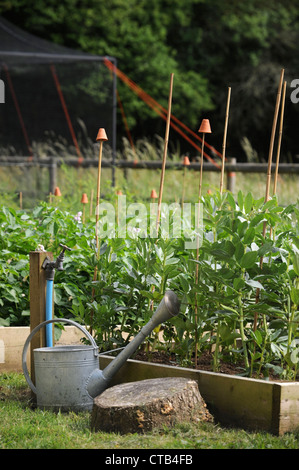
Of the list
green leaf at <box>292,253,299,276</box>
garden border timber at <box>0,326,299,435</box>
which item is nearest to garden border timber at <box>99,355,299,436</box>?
garden border timber at <box>0,326,299,435</box>

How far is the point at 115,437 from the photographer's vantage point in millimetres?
2564

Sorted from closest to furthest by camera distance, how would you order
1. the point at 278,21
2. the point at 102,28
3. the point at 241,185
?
the point at 241,185
the point at 102,28
the point at 278,21

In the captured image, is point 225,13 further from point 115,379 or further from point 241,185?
point 115,379

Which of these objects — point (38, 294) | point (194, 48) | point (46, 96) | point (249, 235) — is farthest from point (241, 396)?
point (194, 48)

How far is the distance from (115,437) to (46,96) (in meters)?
9.84

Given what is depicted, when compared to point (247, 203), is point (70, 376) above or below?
below

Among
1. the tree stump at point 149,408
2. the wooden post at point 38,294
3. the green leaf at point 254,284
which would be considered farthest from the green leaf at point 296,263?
the wooden post at point 38,294

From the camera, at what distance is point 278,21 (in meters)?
19.2

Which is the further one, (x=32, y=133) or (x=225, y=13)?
(x=225, y=13)

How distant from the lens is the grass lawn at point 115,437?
2.47 metres

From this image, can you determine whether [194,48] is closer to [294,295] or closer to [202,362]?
[202,362]

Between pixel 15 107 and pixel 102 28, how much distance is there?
6948 mm

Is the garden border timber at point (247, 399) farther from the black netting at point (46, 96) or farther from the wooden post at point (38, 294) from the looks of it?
the black netting at point (46, 96)
